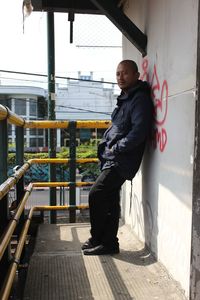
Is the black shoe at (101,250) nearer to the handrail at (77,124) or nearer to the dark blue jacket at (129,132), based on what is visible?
the dark blue jacket at (129,132)

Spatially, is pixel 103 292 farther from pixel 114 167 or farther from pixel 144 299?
pixel 114 167

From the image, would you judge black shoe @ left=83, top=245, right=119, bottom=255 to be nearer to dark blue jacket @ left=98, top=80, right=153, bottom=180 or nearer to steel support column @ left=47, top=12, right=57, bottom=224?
dark blue jacket @ left=98, top=80, right=153, bottom=180

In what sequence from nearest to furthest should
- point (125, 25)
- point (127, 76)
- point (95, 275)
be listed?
point (95, 275), point (127, 76), point (125, 25)

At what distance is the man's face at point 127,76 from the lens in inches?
148

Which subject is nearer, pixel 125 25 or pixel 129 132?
pixel 129 132

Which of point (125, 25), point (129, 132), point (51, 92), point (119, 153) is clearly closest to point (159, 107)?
point (129, 132)

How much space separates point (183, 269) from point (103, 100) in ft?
124

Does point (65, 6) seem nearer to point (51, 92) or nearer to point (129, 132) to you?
point (51, 92)

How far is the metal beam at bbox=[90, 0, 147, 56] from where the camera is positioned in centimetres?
379

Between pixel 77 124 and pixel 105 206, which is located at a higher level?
pixel 77 124

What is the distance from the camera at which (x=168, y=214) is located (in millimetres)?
3104

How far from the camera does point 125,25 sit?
3.86 m

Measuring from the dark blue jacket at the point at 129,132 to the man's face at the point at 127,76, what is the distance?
0.07m

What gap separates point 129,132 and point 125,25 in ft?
3.31
